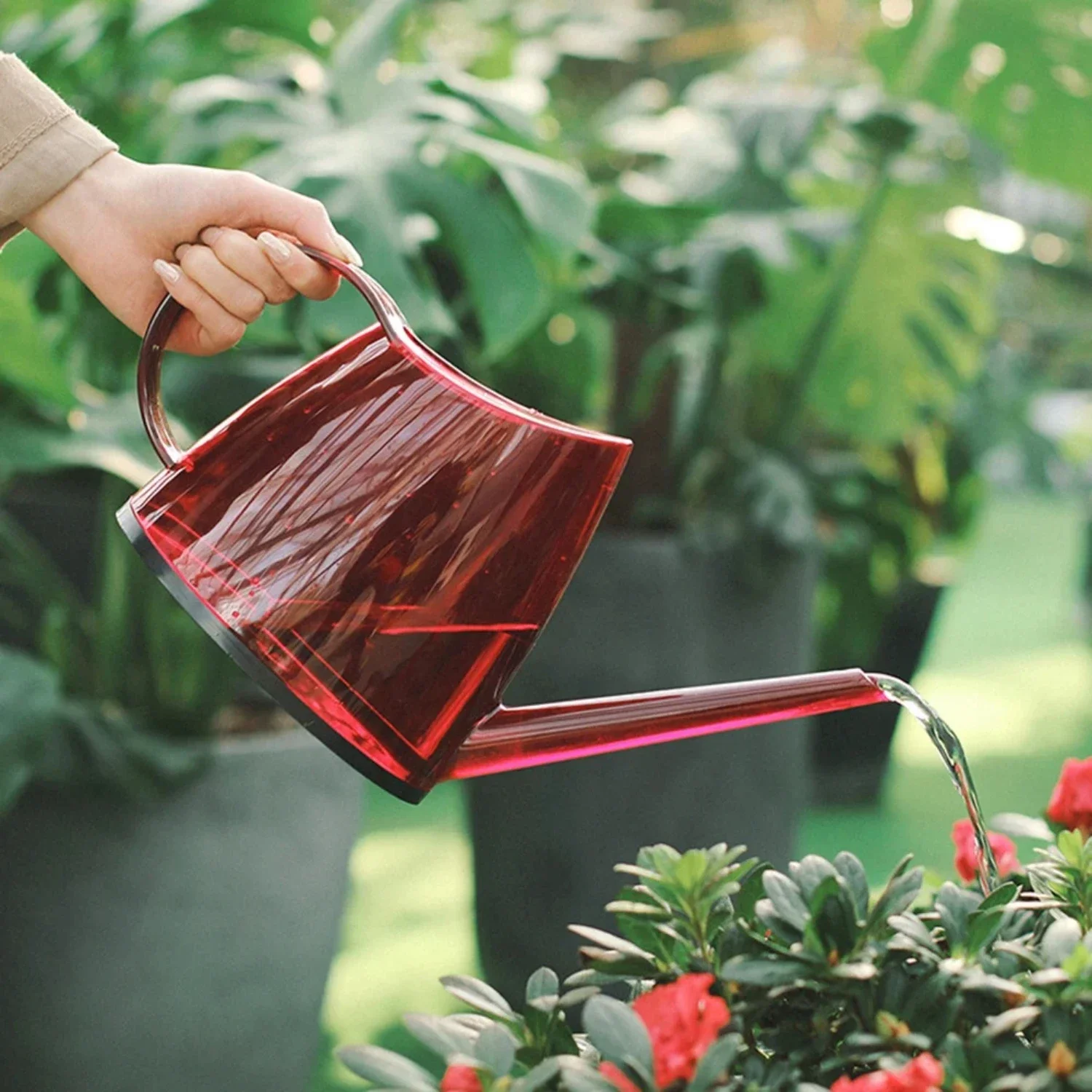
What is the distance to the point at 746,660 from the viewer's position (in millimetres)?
2018

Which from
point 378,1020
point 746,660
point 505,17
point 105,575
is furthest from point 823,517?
point 105,575

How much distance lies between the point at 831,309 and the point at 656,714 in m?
1.58

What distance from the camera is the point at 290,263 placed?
685 mm

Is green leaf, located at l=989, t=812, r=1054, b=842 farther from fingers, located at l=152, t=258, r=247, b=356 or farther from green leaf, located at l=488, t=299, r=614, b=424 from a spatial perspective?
green leaf, located at l=488, t=299, r=614, b=424

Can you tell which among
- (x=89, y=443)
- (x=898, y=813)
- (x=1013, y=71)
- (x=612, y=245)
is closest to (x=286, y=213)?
(x=89, y=443)

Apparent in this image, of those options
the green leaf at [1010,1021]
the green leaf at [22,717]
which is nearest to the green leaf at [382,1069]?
the green leaf at [1010,1021]

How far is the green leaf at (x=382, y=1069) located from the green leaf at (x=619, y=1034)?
6cm

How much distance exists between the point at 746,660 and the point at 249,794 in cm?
77

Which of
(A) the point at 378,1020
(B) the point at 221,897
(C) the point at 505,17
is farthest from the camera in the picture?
(C) the point at 505,17

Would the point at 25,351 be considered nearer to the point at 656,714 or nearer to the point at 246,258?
the point at 246,258

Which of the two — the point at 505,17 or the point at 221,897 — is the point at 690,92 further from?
the point at 221,897

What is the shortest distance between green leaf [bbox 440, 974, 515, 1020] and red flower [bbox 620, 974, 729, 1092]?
0.26 feet

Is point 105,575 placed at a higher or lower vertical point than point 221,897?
higher

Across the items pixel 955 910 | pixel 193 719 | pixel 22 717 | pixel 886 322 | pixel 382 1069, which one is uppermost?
pixel 382 1069
